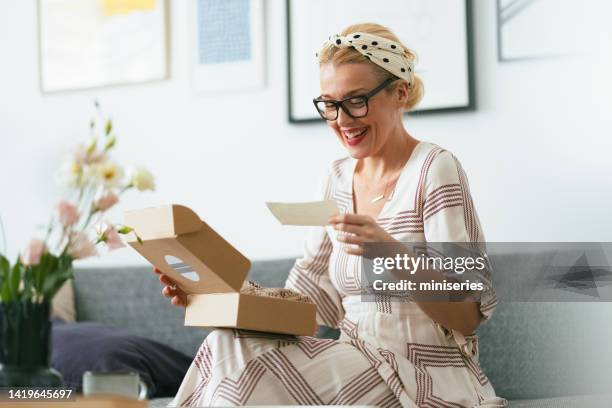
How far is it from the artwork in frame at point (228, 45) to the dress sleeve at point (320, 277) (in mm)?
817

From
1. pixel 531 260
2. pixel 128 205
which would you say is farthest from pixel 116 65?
pixel 531 260

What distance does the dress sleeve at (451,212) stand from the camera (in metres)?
1.86

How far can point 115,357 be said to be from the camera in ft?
7.79

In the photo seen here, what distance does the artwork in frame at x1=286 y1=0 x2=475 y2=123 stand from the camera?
2.60m

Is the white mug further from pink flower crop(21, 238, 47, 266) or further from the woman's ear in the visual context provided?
the woman's ear

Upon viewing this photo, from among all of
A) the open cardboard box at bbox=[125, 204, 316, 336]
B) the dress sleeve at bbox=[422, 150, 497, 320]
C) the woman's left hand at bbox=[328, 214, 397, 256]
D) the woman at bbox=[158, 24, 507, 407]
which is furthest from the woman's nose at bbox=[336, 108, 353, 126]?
the open cardboard box at bbox=[125, 204, 316, 336]

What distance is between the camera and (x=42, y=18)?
10.9 feet

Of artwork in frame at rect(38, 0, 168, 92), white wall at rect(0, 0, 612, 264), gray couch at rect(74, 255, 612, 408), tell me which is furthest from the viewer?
artwork in frame at rect(38, 0, 168, 92)

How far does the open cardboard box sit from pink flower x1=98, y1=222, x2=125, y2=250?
14cm

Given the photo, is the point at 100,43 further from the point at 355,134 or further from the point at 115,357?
the point at 355,134

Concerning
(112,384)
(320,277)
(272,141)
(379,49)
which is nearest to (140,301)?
(272,141)

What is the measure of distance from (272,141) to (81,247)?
1664mm

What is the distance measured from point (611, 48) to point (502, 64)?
30 centimetres

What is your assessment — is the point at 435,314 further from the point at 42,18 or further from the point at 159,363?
the point at 42,18
